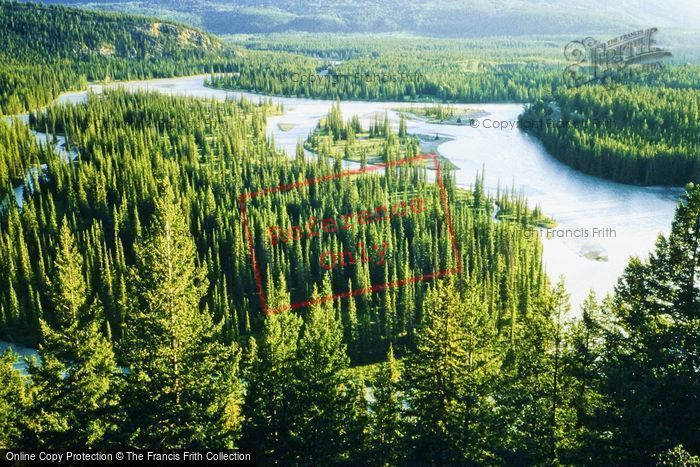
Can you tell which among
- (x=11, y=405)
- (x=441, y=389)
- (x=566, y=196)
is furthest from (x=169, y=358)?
(x=566, y=196)

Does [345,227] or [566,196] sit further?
[566,196]

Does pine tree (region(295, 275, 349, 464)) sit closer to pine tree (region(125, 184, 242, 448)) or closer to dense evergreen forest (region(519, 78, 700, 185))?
pine tree (region(125, 184, 242, 448))

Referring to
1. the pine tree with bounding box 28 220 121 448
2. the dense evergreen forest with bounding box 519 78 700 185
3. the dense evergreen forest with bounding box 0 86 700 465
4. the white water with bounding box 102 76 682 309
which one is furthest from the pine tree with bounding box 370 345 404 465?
the dense evergreen forest with bounding box 519 78 700 185

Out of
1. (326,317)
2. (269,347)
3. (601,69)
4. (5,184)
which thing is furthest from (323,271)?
(601,69)

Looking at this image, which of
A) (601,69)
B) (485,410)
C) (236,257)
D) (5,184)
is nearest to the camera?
(485,410)

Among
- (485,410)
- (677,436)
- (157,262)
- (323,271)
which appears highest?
(157,262)

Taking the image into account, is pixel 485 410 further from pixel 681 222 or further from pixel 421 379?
pixel 681 222

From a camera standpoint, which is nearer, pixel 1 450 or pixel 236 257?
pixel 1 450

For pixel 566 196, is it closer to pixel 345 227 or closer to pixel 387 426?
pixel 345 227

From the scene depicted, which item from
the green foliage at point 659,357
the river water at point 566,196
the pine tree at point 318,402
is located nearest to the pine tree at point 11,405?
the pine tree at point 318,402
